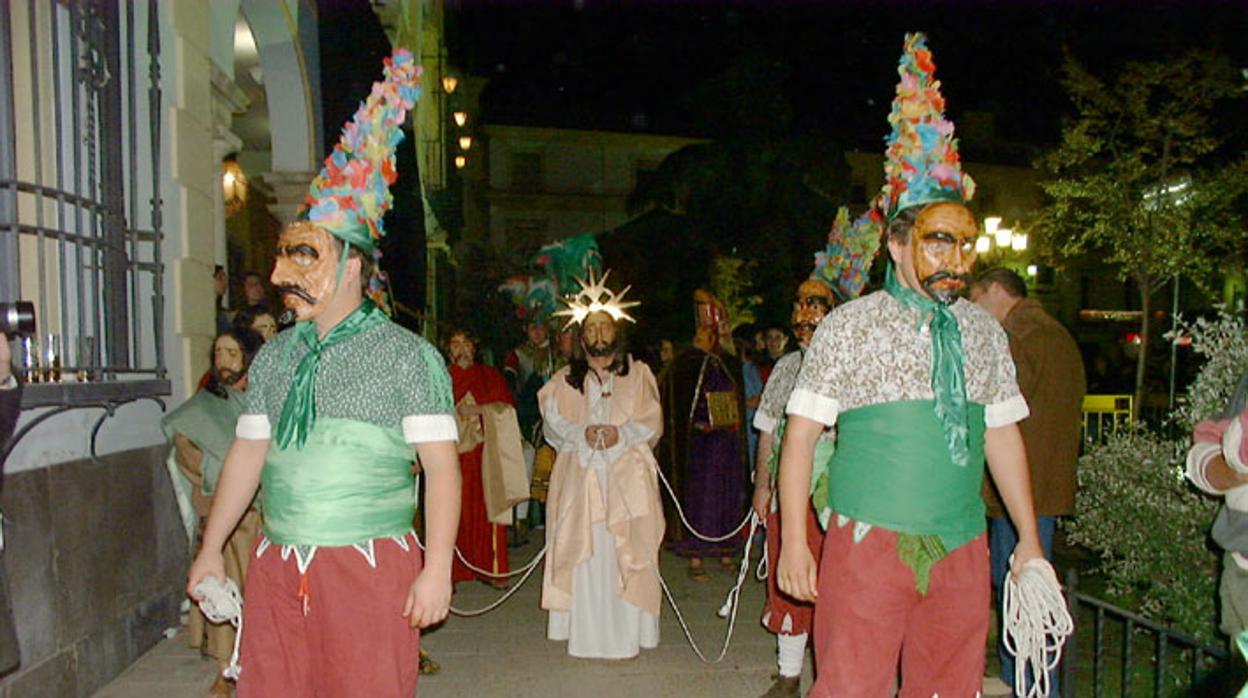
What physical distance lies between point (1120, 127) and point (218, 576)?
17.9 meters

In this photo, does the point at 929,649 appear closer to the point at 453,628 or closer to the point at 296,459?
the point at 296,459

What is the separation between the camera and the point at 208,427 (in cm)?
550

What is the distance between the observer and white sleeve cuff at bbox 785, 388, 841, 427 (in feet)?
10.8

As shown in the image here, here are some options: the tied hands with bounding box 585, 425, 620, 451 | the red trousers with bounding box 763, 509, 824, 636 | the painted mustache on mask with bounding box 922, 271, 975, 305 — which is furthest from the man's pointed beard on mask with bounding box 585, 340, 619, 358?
the painted mustache on mask with bounding box 922, 271, 975, 305

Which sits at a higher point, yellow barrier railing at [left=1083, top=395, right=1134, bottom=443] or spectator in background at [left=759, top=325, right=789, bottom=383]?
spectator in background at [left=759, top=325, right=789, bottom=383]

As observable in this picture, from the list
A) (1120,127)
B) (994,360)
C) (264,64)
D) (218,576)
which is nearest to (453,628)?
(218,576)

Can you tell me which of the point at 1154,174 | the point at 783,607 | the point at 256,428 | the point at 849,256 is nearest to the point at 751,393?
the point at 849,256

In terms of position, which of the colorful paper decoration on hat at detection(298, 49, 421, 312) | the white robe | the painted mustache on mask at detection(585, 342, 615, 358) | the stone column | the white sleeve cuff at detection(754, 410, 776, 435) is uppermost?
the stone column

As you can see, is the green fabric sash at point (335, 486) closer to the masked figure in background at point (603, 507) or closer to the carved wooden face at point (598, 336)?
the masked figure in background at point (603, 507)

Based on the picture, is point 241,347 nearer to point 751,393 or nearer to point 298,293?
point 298,293

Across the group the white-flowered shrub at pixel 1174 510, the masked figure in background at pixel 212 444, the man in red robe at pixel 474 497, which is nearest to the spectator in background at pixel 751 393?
the man in red robe at pixel 474 497

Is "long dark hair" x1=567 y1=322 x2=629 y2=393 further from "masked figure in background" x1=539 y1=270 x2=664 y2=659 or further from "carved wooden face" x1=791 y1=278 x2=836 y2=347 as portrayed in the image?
"carved wooden face" x1=791 y1=278 x2=836 y2=347

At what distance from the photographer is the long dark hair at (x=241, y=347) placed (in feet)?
18.6

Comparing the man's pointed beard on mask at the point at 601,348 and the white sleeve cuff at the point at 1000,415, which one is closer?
the white sleeve cuff at the point at 1000,415
